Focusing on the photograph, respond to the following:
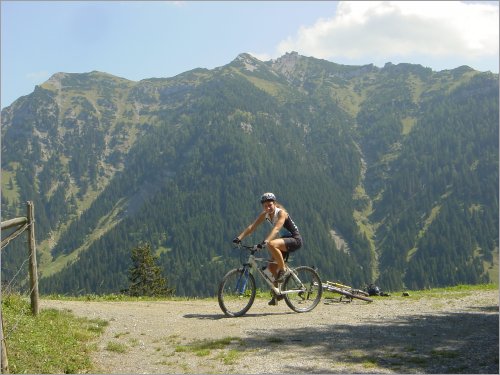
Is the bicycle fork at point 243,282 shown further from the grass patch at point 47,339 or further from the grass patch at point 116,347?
the grass patch at point 116,347

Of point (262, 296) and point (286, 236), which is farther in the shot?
point (262, 296)

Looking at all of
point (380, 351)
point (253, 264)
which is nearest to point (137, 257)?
point (253, 264)

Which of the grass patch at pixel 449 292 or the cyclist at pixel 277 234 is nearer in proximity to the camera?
the cyclist at pixel 277 234

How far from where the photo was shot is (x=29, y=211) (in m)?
13.2

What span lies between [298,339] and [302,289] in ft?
13.2

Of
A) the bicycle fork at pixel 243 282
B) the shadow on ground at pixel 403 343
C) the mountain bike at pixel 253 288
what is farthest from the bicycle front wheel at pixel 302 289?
the shadow on ground at pixel 403 343

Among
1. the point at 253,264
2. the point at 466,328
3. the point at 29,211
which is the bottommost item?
the point at 466,328

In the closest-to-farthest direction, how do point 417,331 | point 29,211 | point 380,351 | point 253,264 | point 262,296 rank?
point 380,351 < point 417,331 < point 29,211 < point 253,264 < point 262,296

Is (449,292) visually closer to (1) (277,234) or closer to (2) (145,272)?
(1) (277,234)

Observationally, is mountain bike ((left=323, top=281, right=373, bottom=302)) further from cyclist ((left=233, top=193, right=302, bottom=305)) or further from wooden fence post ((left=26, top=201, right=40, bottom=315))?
wooden fence post ((left=26, top=201, right=40, bottom=315))

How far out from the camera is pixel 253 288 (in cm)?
1434

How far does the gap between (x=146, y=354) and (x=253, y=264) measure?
4503 mm

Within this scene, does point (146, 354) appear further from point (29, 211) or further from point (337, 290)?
point (337, 290)

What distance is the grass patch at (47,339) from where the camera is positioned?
911 cm
